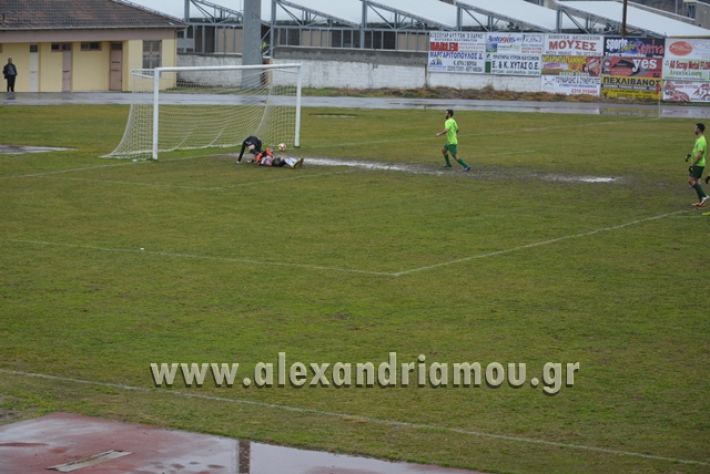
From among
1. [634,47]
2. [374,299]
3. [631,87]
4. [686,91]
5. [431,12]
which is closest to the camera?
[374,299]

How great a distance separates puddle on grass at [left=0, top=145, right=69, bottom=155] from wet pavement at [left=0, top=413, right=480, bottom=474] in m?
25.9

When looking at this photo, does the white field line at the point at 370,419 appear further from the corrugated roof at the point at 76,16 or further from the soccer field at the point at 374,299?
the corrugated roof at the point at 76,16

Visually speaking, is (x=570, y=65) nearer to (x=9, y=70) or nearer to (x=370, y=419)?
(x=9, y=70)

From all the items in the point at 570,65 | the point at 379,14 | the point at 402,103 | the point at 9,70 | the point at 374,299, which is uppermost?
the point at 379,14

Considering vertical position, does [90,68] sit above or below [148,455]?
above

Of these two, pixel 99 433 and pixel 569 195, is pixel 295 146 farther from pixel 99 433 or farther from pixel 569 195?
pixel 99 433

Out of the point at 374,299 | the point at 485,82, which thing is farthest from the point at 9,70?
the point at 374,299

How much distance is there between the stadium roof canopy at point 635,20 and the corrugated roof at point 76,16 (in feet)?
80.4

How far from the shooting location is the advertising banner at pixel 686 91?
211 feet

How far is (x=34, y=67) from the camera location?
6425cm

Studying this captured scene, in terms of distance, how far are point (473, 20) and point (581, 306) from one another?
60.3m

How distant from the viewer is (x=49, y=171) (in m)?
32.9

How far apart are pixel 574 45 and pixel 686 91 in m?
6.38

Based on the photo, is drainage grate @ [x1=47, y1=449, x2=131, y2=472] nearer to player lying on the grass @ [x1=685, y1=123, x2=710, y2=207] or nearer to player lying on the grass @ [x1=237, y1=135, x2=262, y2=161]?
player lying on the grass @ [x1=685, y1=123, x2=710, y2=207]
